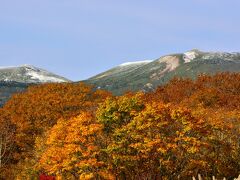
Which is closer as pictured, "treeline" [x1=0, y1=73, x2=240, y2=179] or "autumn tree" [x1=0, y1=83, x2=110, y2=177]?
"treeline" [x1=0, y1=73, x2=240, y2=179]

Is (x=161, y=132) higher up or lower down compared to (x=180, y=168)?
higher up

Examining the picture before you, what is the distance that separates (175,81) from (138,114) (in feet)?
323

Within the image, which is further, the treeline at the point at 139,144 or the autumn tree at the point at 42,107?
the autumn tree at the point at 42,107

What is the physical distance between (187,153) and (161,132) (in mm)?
3162

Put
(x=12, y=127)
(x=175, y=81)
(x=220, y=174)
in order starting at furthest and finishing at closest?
(x=175, y=81)
(x=12, y=127)
(x=220, y=174)

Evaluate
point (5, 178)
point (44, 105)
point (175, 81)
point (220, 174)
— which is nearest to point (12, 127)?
point (44, 105)

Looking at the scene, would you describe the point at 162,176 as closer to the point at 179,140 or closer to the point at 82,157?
the point at 179,140

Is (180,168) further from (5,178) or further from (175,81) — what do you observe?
(175,81)

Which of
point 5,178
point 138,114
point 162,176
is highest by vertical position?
point 138,114

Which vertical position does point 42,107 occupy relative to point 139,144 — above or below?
below

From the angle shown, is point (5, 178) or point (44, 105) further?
point (44, 105)

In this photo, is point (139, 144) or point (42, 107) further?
point (42, 107)

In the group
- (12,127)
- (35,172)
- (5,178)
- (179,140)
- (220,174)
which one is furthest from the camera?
(12,127)

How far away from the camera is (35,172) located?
6347 centimetres
